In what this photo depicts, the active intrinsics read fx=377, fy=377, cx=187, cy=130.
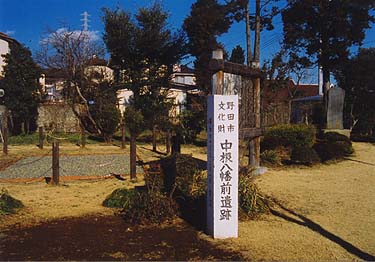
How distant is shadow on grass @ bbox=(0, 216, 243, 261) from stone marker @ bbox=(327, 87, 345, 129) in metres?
11.1

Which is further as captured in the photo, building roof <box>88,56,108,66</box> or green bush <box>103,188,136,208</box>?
building roof <box>88,56,108,66</box>

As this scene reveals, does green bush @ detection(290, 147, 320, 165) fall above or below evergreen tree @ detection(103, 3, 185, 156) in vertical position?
below

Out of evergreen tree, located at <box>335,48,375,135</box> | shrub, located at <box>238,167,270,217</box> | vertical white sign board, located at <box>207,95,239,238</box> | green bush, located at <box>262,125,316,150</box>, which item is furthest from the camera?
evergreen tree, located at <box>335,48,375,135</box>

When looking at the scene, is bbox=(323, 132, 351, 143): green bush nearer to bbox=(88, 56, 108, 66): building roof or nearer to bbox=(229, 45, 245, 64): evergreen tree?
bbox=(88, 56, 108, 66): building roof

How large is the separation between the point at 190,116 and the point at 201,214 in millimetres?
11735

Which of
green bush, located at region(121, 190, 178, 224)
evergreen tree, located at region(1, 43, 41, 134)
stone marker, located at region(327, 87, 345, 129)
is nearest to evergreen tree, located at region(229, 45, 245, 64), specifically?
stone marker, located at region(327, 87, 345, 129)

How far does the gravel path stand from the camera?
9.36 m

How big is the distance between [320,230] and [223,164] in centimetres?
154

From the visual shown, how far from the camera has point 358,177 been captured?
880cm

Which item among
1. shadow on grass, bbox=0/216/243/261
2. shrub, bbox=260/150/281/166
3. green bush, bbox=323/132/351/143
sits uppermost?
green bush, bbox=323/132/351/143

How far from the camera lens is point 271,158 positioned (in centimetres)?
1066

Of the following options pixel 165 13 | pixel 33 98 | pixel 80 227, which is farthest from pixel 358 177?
pixel 33 98

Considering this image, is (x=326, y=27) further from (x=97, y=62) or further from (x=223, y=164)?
(x=223, y=164)

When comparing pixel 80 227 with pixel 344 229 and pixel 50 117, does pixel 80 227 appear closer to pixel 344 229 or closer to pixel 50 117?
pixel 344 229
